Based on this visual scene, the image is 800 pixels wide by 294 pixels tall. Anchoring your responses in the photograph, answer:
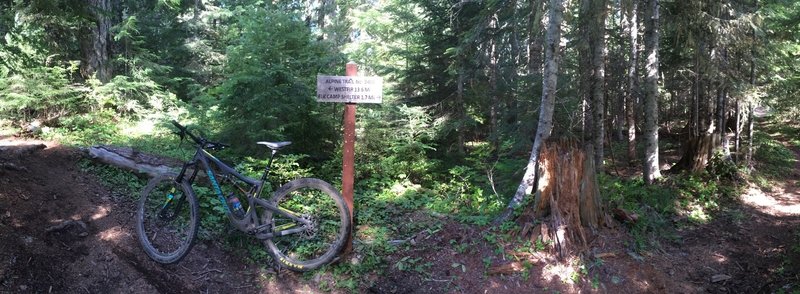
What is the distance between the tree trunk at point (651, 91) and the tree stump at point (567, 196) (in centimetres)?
504

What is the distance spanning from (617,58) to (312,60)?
1103cm

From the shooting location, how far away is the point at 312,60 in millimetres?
8305

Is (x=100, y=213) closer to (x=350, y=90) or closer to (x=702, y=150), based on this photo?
(x=350, y=90)

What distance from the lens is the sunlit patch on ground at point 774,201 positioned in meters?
8.67

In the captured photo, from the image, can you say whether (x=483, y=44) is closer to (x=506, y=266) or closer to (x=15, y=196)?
(x=506, y=266)

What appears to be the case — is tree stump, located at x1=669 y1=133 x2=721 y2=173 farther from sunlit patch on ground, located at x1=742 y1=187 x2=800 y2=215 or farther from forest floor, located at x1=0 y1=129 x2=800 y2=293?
forest floor, located at x1=0 y1=129 x2=800 y2=293

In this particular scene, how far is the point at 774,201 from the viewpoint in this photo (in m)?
9.30

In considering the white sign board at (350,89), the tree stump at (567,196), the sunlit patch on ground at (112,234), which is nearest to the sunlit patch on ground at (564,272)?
the tree stump at (567,196)

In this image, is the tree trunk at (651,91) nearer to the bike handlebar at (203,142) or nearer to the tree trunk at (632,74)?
the tree trunk at (632,74)

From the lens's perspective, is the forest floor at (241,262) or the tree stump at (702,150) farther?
the tree stump at (702,150)

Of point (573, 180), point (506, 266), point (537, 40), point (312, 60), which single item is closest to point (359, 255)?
point (506, 266)

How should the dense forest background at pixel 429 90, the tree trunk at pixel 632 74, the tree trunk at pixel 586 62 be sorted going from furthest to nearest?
the tree trunk at pixel 632 74 < the tree trunk at pixel 586 62 < the dense forest background at pixel 429 90

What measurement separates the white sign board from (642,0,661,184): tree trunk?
7.60 meters

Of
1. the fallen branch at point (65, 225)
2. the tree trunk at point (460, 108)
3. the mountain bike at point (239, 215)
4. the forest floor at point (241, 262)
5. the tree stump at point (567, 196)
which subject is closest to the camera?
the forest floor at point (241, 262)
